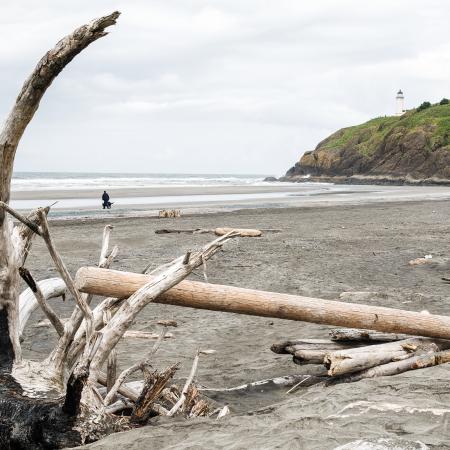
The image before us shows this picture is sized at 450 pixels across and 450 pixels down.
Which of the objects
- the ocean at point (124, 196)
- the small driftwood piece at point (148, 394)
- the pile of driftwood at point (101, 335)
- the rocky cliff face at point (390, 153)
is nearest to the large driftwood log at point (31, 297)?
the pile of driftwood at point (101, 335)

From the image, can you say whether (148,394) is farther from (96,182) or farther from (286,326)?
(96,182)

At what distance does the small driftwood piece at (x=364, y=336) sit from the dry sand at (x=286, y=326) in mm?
662

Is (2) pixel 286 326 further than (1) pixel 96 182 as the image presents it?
No

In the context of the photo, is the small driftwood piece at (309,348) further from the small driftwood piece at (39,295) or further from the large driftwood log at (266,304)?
the small driftwood piece at (39,295)

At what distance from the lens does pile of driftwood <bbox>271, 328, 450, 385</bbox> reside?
5.18 meters

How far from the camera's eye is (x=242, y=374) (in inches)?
246

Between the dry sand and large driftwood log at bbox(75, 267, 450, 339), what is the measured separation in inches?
25.3

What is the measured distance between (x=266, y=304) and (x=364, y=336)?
1.08 metres

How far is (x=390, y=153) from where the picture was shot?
250ft

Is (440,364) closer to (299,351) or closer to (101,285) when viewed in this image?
(299,351)

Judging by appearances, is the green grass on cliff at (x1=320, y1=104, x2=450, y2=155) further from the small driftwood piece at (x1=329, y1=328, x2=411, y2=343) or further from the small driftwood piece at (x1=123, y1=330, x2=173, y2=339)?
the small driftwood piece at (x1=329, y1=328, x2=411, y2=343)

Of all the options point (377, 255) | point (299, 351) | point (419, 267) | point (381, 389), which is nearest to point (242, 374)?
point (299, 351)

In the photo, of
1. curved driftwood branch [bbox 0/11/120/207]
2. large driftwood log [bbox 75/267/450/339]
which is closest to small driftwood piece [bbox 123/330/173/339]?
large driftwood log [bbox 75/267/450/339]

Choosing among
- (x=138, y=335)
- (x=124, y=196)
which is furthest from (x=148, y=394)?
(x=124, y=196)
